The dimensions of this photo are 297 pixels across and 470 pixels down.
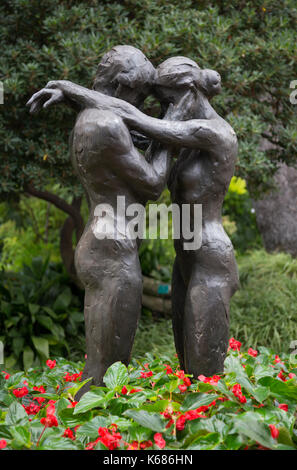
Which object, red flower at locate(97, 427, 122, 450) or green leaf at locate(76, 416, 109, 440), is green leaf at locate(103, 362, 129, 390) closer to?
green leaf at locate(76, 416, 109, 440)

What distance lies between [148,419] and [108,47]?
3388mm

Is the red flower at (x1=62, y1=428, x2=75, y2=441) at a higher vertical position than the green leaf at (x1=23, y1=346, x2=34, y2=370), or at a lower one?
higher

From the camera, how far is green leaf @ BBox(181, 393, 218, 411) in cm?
227

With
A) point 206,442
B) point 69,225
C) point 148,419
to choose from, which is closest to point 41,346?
point 69,225

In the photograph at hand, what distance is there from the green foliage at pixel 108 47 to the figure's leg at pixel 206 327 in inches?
85.2

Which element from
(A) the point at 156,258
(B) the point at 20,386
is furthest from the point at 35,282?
(B) the point at 20,386

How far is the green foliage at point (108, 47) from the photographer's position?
452cm

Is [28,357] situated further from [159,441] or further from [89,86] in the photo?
[159,441]

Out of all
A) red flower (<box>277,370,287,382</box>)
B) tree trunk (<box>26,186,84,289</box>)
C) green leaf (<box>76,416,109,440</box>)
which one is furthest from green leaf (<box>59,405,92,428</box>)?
tree trunk (<box>26,186,84,289</box>)

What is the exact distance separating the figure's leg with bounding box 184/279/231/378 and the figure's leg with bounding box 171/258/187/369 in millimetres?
333

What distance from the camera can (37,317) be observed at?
227 inches

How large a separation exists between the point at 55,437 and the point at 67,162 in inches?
127

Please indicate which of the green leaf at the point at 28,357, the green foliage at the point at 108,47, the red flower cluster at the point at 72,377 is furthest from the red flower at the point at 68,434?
the green leaf at the point at 28,357
